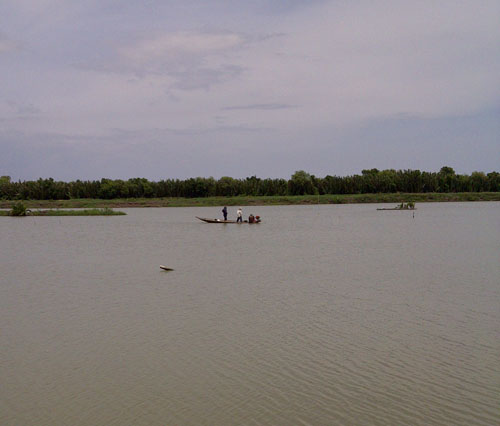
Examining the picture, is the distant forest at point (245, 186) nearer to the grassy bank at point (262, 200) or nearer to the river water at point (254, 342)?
the grassy bank at point (262, 200)

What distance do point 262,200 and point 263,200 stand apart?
198 millimetres

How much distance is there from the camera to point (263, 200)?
83.6 m

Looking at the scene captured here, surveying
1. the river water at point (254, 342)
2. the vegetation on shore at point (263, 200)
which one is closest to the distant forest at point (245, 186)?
the vegetation on shore at point (263, 200)

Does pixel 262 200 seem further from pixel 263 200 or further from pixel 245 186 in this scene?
pixel 245 186

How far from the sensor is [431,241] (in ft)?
91.1

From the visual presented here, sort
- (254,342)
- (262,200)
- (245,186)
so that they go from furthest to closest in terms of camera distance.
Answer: (245,186)
(262,200)
(254,342)

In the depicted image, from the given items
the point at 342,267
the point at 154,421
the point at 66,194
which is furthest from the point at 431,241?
the point at 66,194

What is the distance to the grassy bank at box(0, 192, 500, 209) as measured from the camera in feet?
262

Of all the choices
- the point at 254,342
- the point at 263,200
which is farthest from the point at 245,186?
the point at 254,342

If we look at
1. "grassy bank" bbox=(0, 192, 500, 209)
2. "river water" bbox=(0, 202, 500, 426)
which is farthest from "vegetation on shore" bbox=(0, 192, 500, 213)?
"river water" bbox=(0, 202, 500, 426)

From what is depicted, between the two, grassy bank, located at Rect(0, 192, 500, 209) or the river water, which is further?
grassy bank, located at Rect(0, 192, 500, 209)

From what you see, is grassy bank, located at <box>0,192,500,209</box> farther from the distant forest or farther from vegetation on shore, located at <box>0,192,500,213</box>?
the distant forest

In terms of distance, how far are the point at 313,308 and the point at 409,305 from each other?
2237mm

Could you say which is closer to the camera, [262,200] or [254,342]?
[254,342]
